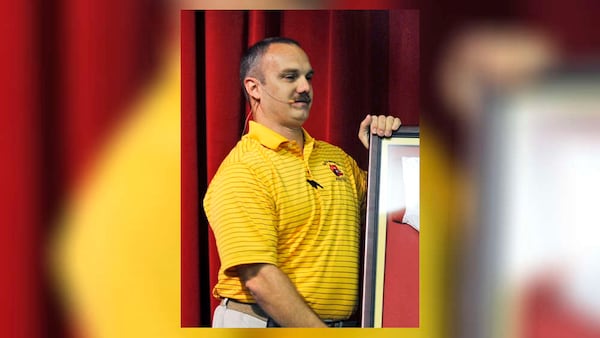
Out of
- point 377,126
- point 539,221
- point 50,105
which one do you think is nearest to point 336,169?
point 377,126

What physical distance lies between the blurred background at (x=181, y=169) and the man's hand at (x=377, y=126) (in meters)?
0.07

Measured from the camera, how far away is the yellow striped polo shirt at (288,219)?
1926mm

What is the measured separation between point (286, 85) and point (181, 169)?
310 mm

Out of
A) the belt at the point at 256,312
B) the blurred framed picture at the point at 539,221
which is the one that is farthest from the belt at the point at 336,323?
the blurred framed picture at the point at 539,221

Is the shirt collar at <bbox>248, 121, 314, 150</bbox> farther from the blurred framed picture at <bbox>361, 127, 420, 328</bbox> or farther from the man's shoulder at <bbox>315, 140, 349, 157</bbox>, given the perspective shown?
the blurred framed picture at <bbox>361, 127, 420, 328</bbox>

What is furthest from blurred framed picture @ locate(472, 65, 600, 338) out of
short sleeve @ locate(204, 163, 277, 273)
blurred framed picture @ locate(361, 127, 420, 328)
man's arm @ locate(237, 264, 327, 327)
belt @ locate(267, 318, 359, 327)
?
short sleeve @ locate(204, 163, 277, 273)

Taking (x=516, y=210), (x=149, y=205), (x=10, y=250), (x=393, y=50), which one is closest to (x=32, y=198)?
(x=10, y=250)

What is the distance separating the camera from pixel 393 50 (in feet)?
6.50

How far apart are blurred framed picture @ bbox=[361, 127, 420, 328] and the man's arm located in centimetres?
14

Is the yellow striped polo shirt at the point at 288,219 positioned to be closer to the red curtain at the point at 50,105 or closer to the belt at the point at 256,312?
the belt at the point at 256,312

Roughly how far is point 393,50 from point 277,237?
1.66 feet

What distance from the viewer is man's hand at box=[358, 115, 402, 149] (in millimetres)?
1974

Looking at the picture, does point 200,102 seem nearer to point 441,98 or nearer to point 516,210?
point 441,98

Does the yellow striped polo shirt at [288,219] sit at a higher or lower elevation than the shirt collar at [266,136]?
lower
